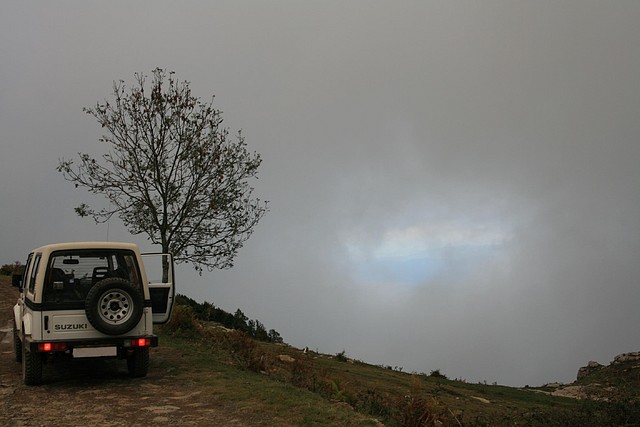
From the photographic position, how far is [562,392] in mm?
33594

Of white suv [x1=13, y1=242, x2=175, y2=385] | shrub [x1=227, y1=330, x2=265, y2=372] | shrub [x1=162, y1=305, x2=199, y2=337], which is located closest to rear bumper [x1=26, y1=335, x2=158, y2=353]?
white suv [x1=13, y1=242, x2=175, y2=385]

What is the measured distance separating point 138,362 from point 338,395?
4034mm

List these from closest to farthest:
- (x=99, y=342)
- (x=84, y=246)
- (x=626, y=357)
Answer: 1. (x=99, y=342)
2. (x=84, y=246)
3. (x=626, y=357)

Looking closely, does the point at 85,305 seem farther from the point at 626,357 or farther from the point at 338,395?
the point at 626,357

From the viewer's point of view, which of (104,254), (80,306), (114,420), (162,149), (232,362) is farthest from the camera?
(162,149)

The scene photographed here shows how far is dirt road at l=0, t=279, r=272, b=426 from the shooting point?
28.2ft

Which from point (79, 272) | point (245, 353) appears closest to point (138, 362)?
point (79, 272)

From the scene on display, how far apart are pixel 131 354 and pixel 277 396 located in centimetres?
331

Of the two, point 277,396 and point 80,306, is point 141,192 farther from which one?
point 277,396

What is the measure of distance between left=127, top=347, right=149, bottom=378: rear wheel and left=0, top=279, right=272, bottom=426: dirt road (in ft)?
0.48

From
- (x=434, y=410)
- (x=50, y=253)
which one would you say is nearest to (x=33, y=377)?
(x=50, y=253)

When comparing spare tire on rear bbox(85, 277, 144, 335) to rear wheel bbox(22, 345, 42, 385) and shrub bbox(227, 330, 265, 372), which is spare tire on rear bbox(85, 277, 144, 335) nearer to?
rear wheel bbox(22, 345, 42, 385)

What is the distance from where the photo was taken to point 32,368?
10.6m

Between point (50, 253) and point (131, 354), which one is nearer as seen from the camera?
point (50, 253)
